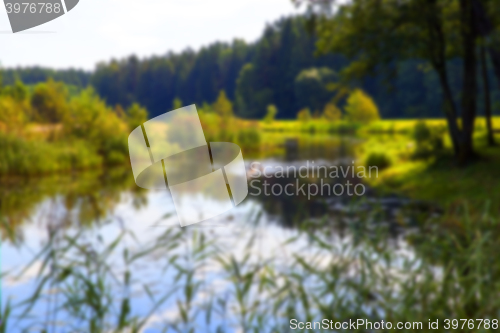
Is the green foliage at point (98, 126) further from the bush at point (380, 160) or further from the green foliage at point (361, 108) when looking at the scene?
the green foliage at point (361, 108)

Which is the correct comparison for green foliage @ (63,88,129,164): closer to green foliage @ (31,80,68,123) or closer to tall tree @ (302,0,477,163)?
green foliage @ (31,80,68,123)

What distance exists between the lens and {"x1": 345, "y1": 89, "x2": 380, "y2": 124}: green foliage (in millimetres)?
18031

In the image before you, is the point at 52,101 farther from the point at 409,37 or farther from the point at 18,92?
the point at 409,37

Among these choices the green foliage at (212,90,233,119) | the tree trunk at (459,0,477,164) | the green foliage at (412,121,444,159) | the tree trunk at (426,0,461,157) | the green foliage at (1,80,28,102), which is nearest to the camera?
the green foliage at (212,90,233,119)

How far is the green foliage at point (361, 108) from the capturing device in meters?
18.0

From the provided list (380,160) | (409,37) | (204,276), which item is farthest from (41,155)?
(204,276)

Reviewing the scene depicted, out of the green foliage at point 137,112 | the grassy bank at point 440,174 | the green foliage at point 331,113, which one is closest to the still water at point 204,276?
the green foliage at point 137,112

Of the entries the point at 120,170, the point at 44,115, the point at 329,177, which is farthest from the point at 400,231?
the point at 44,115

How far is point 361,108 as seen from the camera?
741 inches

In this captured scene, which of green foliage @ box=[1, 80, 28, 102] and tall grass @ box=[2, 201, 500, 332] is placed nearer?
tall grass @ box=[2, 201, 500, 332]

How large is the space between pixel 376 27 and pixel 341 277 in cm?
833

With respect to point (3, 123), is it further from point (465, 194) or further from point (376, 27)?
point (465, 194)

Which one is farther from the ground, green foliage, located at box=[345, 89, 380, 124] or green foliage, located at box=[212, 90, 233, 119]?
green foliage, located at box=[212, 90, 233, 119]

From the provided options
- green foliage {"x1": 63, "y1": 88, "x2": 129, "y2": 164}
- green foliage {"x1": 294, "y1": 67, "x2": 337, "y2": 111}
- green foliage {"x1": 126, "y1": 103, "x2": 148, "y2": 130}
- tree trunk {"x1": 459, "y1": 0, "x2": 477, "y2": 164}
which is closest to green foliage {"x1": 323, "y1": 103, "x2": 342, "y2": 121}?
green foliage {"x1": 294, "y1": 67, "x2": 337, "y2": 111}
